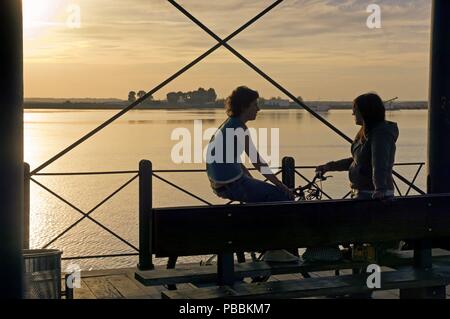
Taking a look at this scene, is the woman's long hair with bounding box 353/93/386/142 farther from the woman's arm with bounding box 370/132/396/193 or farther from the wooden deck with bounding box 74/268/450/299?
the wooden deck with bounding box 74/268/450/299

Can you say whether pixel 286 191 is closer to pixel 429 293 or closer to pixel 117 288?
pixel 429 293

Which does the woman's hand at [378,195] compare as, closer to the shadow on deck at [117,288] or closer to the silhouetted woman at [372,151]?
the silhouetted woman at [372,151]

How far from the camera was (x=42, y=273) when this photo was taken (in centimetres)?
603

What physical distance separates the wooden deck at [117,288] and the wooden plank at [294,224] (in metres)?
1.33

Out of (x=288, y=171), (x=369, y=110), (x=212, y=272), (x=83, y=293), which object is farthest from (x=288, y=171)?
(x=212, y=272)

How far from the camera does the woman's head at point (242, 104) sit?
5961 mm

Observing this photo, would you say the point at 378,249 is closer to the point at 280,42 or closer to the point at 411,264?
the point at 411,264

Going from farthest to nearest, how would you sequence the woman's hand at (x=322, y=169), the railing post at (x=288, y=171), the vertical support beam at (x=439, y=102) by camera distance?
the railing post at (x=288, y=171) < the vertical support beam at (x=439, y=102) < the woman's hand at (x=322, y=169)

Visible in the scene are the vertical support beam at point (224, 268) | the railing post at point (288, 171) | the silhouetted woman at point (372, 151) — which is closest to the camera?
the vertical support beam at point (224, 268)

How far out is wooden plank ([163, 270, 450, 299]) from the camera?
195 inches

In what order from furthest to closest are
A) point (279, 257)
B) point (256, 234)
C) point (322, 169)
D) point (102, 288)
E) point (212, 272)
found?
1. point (102, 288)
2. point (322, 169)
3. point (279, 257)
4. point (212, 272)
5. point (256, 234)

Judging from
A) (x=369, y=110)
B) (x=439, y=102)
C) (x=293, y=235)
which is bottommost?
(x=293, y=235)

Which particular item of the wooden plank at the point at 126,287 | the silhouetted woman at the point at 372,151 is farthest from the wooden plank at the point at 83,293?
the silhouetted woman at the point at 372,151

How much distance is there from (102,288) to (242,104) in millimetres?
2436
